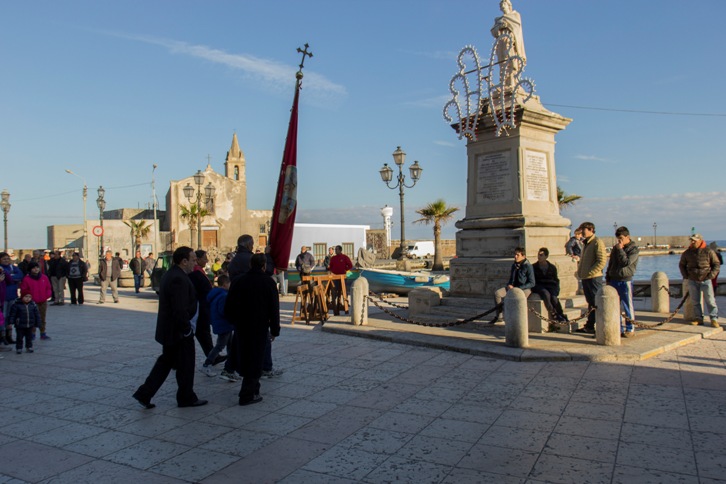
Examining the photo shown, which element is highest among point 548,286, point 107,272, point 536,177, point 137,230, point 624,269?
point 137,230

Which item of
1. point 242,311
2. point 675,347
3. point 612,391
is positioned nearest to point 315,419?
point 242,311

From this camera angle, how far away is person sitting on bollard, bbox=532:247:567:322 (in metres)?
9.40

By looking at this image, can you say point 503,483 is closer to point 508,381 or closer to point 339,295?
point 508,381

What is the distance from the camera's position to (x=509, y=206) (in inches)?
422

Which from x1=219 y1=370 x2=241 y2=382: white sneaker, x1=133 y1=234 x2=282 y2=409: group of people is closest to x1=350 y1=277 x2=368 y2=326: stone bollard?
x1=219 y1=370 x2=241 y2=382: white sneaker

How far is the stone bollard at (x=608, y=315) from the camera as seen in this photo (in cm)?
801

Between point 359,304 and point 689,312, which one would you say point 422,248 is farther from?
point 689,312

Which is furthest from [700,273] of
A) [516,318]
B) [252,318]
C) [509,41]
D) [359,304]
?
[252,318]

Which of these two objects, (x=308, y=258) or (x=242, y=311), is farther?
(x=308, y=258)

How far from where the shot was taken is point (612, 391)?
6.03m

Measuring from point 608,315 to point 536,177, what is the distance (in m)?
3.73

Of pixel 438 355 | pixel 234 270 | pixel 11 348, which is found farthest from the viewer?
pixel 11 348

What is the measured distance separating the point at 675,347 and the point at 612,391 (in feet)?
10.1

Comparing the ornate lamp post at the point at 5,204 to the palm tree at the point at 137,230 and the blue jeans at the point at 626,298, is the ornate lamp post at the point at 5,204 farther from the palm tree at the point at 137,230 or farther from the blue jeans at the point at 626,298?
the blue jeans at the point at 626,298
